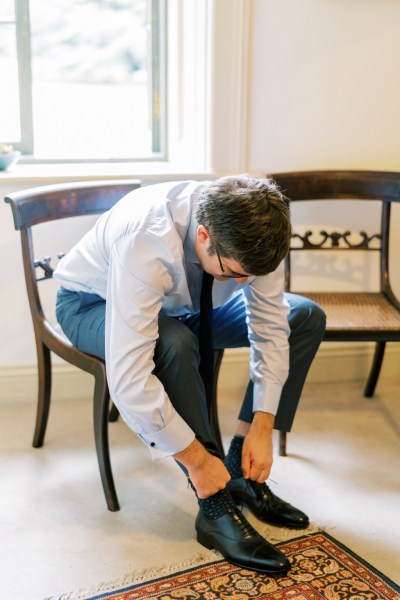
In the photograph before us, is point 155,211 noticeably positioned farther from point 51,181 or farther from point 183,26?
point 183,26

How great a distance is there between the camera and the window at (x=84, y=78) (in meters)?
2.71

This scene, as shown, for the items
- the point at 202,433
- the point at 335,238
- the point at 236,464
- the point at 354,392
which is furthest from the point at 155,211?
the point at 354,392

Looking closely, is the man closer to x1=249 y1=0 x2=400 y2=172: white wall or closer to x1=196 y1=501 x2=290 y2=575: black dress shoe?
x1=196 y1=501 x2=290 y2=575: black dress shoe

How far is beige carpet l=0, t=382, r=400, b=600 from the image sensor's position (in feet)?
5.93

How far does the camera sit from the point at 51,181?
2520 millimetres

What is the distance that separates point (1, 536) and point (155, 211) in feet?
2.96

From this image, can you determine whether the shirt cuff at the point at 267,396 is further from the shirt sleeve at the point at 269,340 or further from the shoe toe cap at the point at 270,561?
the shoe toe cap at the point at 270,561

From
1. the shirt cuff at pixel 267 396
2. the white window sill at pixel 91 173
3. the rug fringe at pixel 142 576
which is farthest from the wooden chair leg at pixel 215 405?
the white window sill at pixel 91 173

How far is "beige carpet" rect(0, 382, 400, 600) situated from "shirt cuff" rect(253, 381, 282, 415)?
0.32m

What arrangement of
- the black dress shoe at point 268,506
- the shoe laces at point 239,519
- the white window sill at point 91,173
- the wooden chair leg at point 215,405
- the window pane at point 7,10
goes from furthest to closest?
the window pane at point 7,10 → the white window sill at point 91,173 → the wooden chair leg at point 215,405 → the black dress shoe at point 268,506 → the shoe laces at point 239,519

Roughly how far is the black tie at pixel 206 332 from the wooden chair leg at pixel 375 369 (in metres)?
0.98

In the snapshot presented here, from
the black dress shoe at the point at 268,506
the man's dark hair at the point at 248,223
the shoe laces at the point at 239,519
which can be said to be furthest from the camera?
the black dress shoe at the point at 268,506

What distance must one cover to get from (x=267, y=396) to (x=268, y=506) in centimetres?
30

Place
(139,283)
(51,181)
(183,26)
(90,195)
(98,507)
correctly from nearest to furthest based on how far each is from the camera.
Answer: (139,283), (98,507), (90,195), (51,181), (183,26)
